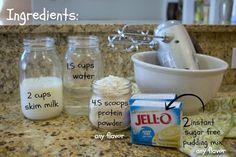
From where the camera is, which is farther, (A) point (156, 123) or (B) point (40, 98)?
(B) point (40, 98)

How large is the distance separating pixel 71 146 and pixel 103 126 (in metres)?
0.09

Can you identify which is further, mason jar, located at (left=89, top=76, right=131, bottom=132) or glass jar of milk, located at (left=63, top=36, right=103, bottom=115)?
glass jar of milk, located at (left=63, top=36, right=103, bottom=115)

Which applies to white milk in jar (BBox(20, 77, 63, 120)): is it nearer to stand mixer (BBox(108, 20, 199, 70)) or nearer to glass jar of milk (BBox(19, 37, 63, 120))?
glass jar of milk (BBox(19, 37, 63, 120))

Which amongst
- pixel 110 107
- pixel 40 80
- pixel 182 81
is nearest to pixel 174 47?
pixel 182 81

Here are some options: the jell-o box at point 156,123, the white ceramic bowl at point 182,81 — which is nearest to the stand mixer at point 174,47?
the white ceramic bowl at point 182,81

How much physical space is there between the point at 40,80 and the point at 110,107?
0.68 ft

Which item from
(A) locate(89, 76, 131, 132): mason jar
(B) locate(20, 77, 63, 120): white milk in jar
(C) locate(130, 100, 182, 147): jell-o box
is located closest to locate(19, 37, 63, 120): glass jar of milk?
(B) locate(20, 77, 63, 120): white milk in jar

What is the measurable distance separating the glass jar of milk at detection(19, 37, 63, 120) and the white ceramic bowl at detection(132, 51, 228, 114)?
0.20 metres

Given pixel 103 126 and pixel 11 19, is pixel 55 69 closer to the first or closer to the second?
pixel 103 126

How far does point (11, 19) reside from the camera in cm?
106

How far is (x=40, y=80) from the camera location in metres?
0.73

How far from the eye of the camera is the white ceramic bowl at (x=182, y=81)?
0.63 meters

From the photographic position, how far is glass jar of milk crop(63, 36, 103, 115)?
754 millimetres

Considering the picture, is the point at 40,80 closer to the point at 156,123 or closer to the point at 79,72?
the point at 79,72
